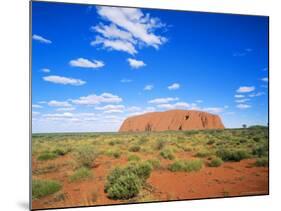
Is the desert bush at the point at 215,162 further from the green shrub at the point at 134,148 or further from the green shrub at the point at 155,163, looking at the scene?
the green shrub at the point at 134,148

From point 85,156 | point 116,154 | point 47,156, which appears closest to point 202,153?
point 116,154

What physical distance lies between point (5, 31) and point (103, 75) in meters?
1.35

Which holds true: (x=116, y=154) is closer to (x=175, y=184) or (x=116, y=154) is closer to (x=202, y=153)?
(x=175, y=184)

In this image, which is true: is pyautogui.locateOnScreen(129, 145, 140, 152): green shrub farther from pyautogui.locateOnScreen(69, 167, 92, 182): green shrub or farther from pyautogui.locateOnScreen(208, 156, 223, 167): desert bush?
pyautogui.locateOnScreen(208, 156, 223, 167): desert bush

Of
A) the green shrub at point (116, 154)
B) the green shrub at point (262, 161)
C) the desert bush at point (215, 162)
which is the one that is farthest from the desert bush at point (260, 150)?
the green shrub at point (116, 154)

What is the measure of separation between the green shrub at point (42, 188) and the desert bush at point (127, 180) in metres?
0.69

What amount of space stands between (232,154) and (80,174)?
221 centimetres

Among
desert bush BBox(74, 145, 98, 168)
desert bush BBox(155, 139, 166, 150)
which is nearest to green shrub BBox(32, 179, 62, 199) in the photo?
desert bush BBox(74, 145, 98, 168)

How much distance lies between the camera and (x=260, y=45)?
6242mm

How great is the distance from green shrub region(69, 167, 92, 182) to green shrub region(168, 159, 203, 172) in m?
1.14

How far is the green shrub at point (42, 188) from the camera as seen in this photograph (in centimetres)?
523

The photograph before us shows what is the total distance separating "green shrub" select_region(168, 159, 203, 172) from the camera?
585 cm

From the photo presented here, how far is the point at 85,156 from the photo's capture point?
5.50 m
